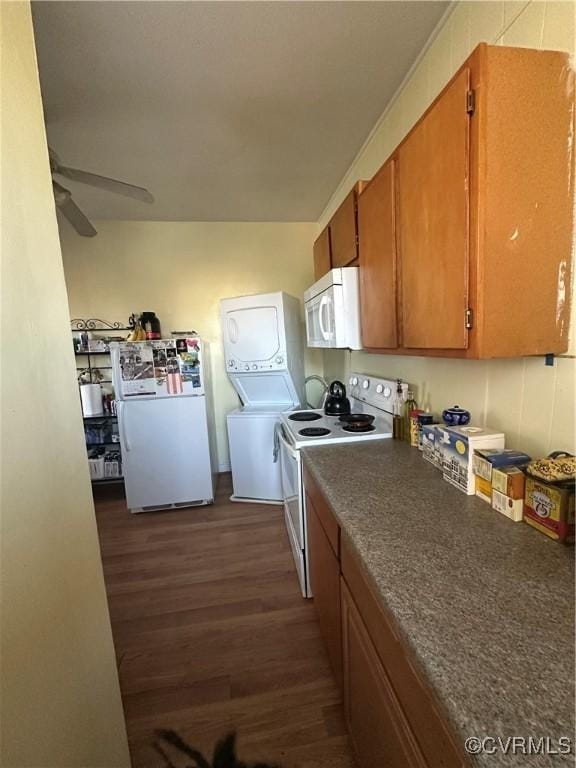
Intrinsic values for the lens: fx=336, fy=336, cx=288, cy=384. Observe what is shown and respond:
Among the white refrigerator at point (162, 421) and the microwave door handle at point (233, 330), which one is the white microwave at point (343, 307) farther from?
the white refrigerator at point (162, 421)

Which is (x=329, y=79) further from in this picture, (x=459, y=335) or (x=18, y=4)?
(x=459, y=335)

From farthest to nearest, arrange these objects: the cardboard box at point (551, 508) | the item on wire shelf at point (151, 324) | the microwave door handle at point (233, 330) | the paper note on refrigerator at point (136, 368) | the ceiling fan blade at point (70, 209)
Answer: the item on wire shelf at point (151, 324)
the microwave door handle at point (233, 330)
the paper note on refrigerator at point (136, 368)
the ceiling fan blade at point (70, 209)
the cardboard box at point (551, 508)

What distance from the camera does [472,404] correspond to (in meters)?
1.31

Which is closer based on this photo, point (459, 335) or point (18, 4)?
point (18, 4)

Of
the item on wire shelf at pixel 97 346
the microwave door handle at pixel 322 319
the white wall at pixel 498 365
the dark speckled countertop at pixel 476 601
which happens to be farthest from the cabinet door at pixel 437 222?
the item on wire shelf at pixel 97 346

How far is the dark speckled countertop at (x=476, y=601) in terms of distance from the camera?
47 centimetres

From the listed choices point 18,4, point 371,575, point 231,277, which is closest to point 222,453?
point 231,277

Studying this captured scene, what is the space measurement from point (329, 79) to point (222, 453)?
3212 mm

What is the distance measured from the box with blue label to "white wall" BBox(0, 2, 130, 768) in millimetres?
1133

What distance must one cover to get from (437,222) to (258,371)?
6.83 ft

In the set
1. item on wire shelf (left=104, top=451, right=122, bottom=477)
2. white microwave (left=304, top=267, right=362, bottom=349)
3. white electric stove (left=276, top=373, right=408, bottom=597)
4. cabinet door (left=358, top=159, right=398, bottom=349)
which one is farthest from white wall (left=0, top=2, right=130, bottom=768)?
item on wire shelf (left=104, top=451, right=122, bottom=477)

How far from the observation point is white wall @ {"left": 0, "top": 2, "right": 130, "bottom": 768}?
601 mm

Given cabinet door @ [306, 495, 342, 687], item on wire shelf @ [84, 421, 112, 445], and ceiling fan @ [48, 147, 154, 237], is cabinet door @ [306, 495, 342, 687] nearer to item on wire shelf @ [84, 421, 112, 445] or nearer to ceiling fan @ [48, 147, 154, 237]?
ceiling fan @ [48, 147, 154, 237]

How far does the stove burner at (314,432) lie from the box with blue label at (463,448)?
2.41 feet
